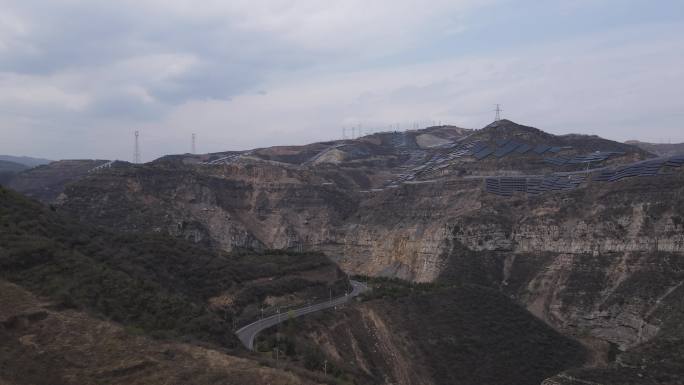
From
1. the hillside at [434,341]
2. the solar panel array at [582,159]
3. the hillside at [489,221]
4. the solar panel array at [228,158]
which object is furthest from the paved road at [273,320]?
the solar panel array at [228,158]

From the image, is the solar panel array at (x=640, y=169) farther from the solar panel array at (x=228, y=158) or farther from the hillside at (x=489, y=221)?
the solar panel array at (x=228, y=158)

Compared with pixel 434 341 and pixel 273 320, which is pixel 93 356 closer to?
pixel 273 320

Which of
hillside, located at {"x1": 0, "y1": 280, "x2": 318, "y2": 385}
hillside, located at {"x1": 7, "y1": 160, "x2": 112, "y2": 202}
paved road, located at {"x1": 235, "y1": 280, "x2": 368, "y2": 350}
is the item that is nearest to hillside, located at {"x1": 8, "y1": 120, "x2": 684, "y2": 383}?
hillside, located at {"x1": 7, "y1": 160, "x2": 112, "y2": 202}

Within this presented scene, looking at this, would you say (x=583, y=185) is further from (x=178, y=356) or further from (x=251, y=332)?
(x=178, y=356)

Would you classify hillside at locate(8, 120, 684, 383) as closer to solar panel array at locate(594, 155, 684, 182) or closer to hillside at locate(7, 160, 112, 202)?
solar panel array at locate(594, 155, 684, 182)

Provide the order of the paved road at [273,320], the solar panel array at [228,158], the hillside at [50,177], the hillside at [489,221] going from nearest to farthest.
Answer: the paved road at [273,320] < the hillside at [489,221] < the hillside at [50,177] < the solar panel array at [228,158]

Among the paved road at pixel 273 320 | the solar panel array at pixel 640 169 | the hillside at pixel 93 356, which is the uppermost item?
the solar panel array at pixel 640 169

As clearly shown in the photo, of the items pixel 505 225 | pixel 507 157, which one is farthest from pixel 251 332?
pixel 507 157

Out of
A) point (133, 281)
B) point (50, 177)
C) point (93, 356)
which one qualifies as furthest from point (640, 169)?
point (50, 177)
